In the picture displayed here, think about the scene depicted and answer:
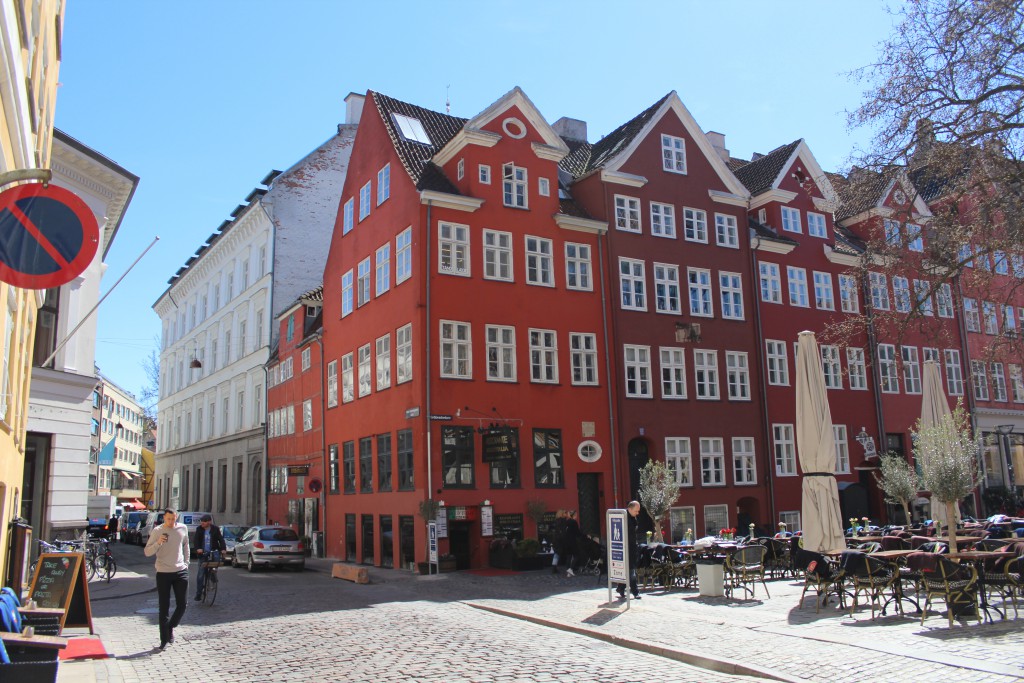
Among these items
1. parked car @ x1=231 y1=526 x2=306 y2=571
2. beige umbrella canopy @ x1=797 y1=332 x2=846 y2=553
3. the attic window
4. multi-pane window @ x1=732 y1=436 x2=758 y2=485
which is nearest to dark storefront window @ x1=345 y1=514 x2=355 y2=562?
parked car @ x1=231 y1=526 x2=306 y2=571

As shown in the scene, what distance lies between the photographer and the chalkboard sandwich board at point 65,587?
1311 cm

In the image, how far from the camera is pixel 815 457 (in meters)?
16.1

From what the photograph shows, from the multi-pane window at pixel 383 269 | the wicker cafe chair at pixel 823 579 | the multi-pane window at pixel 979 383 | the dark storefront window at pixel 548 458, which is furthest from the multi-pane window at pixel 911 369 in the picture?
the wicker cafe chair at pixel 823 579

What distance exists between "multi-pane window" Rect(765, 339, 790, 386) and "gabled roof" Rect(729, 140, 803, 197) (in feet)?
21.6

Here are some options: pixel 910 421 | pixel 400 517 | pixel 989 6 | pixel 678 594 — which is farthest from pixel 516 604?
pixel 910 421

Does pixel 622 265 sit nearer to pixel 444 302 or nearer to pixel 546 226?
pixel 546 226

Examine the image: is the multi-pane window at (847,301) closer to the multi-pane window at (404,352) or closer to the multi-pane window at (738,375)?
the multi-pane window at (738,375)

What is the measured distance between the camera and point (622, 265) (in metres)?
30.0

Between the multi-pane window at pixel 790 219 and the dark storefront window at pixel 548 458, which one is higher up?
the multi-pane window at pixel 790 219

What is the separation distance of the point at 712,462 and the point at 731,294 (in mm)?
6624

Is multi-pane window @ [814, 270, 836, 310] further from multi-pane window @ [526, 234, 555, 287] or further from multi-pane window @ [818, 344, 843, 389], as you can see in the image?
multi-pane window @ [526, 234, 555, 287]

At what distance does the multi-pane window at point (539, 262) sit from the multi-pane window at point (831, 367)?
13.2 metres

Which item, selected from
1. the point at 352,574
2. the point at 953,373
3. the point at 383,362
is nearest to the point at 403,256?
the point at 383,362

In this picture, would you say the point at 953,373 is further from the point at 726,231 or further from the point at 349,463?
the point at 349,463
